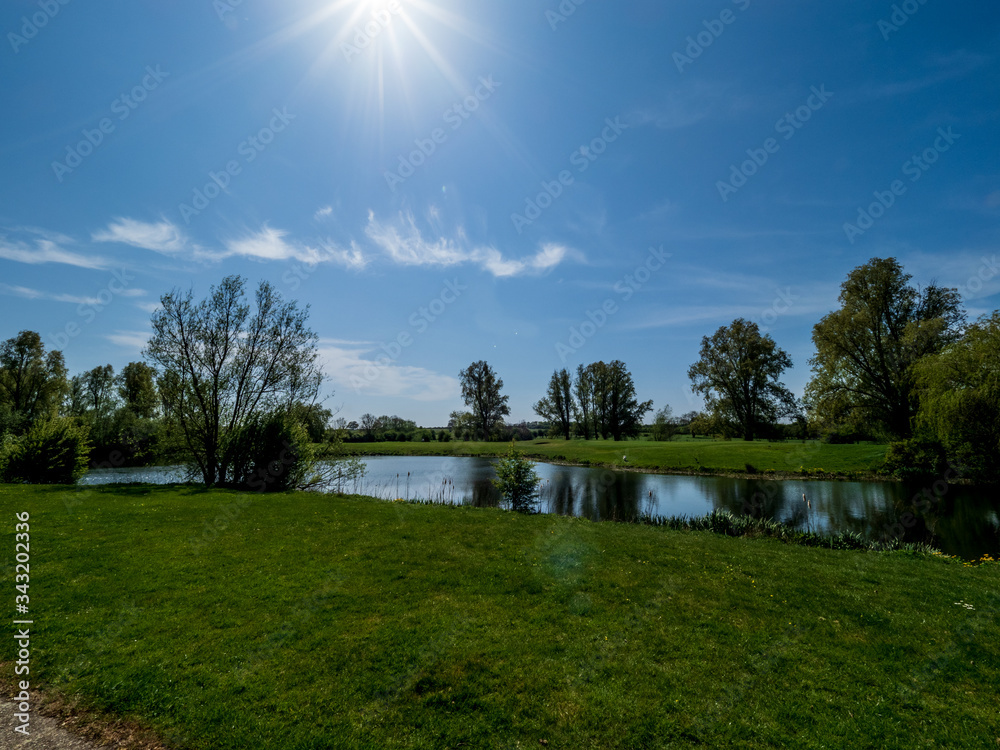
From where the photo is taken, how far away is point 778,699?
5410 mm

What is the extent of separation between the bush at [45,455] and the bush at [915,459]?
180 ft

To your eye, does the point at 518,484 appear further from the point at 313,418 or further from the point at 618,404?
the point at 618,404

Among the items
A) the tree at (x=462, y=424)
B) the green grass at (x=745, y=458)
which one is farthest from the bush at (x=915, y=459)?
the tree at (x=462, y=424)

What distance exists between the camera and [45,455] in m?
21.2

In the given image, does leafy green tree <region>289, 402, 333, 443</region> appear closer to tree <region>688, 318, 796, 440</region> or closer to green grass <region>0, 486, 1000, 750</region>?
green grass <region>0, 486, 1000, 750</region>

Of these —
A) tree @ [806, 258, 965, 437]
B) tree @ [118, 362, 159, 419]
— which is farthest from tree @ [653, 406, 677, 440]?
tree @ [118, 362, 159, 419]

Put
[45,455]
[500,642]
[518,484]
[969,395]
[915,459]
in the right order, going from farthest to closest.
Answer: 1. [915,459]
2. [969,395]
3. [45,455]
4. [518,484]
5. [500,642]

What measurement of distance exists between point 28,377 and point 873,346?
285ft

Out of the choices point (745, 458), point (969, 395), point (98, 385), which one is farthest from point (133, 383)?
point (969, 395)

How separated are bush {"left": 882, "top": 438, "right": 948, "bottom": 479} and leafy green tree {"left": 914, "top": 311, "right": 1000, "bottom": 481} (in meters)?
3.37

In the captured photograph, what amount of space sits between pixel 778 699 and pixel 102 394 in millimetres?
76351

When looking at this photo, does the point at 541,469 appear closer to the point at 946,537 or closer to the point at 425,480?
the point at 425,480

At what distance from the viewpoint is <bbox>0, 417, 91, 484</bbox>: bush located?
68.4 ft

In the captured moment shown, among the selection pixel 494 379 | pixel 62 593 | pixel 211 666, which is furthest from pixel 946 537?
pixel 494 379
